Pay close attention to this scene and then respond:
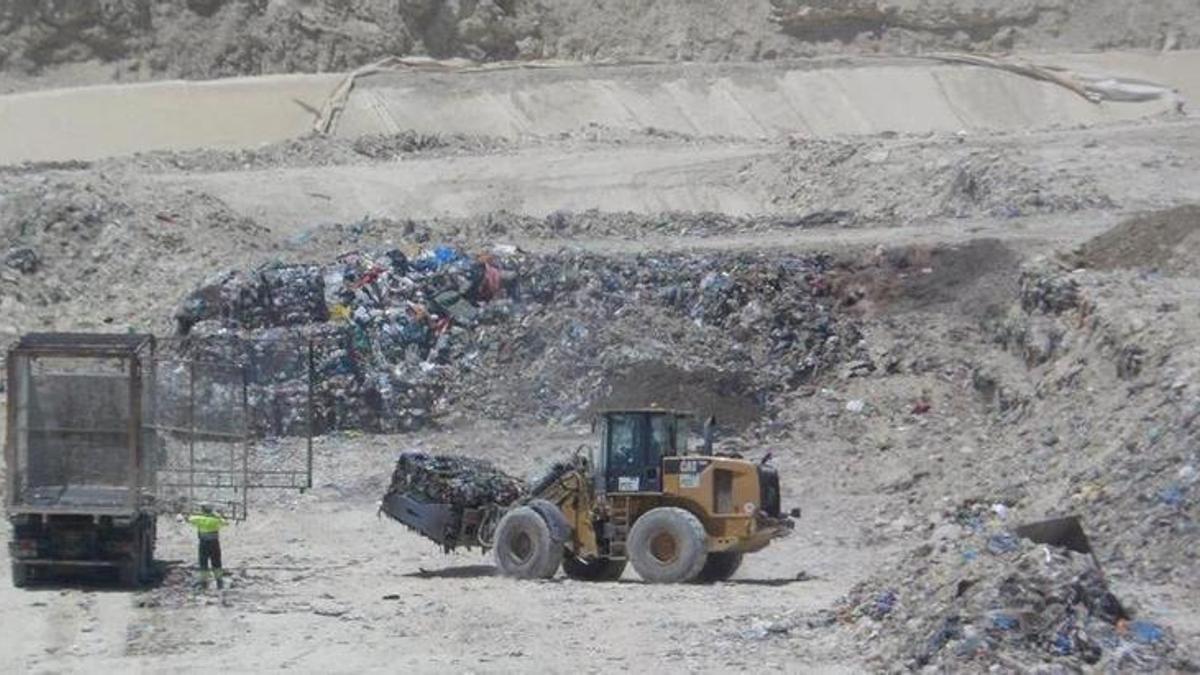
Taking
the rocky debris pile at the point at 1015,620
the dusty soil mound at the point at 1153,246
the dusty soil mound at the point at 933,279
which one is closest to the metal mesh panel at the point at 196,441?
the rocky debris pile at the point at 1015,620

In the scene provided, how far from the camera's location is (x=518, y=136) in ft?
127

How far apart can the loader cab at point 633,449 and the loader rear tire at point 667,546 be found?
0.27 m

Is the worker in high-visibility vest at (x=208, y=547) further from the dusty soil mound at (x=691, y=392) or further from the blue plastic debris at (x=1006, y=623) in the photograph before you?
the dusty soil mound at (x=691, y=392)

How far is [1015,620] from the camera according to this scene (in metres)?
14.1

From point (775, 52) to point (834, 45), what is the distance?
1.13 metres

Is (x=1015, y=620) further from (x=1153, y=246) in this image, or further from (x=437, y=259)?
(x=437, y=259)

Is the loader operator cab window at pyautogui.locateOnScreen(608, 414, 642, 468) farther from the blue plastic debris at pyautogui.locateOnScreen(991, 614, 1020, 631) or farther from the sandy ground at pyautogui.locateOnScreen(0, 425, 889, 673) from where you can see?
the blue plastic debris at pyautogui.locateOnScreen(991, 614, 1020, 631)

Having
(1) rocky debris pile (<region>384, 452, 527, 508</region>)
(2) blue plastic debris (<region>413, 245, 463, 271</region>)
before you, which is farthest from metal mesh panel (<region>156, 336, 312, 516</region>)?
(2) blue plastic debris (<region>413, 245, 463, 271</region>)

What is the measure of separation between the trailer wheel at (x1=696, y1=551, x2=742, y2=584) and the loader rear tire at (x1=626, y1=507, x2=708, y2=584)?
1.67 feet

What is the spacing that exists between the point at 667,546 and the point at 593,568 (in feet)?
3.22

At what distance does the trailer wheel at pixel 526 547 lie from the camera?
64.2 feet

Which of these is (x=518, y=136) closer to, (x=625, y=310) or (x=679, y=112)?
(x=679, y=112)

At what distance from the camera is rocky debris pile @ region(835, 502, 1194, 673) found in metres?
14.0

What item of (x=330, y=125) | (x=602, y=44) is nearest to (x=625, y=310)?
(x=330, y=125)
